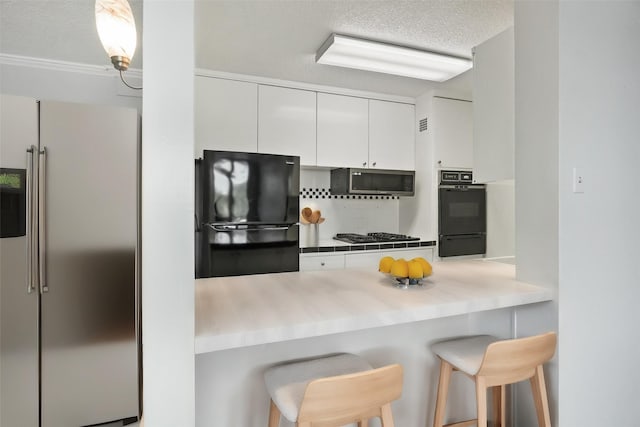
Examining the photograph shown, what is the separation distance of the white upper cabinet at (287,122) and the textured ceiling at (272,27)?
320 millimetres

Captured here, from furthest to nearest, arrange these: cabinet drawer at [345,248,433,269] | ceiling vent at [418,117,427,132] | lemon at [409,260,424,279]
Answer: ceiling vent at [418,117,427,132] → cabinet drawer at [345,248,433,269] → lemon at [409,260,424,279]

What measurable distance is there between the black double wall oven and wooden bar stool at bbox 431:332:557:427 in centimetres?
201

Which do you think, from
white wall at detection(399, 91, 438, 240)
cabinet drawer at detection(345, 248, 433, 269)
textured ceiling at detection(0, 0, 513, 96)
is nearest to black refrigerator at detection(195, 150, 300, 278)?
cabinet drawer at detection(345, 248, 433, 269)

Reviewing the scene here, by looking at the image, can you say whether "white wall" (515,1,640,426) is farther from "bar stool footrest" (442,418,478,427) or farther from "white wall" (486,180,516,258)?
"white wall" (486,180,516,258)

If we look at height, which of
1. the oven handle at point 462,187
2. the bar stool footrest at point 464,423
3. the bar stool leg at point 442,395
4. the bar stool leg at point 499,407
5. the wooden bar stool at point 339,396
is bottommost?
the bar stool footrest at point 464,423

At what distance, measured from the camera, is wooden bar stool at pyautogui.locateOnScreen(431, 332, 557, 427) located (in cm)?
107

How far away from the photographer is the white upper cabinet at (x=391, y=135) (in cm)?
331

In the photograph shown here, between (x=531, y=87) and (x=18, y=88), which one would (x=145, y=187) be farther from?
(x=18, y=88)

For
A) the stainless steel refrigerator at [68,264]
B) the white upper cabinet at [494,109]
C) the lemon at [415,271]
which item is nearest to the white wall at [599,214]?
the white upper cabinet at [494,109]

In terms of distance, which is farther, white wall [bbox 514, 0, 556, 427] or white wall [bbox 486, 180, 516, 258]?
white wall [bbox 486, 180, 516, 258]

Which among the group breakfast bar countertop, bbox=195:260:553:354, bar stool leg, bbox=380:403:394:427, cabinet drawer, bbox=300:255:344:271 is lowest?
bar stool leg, bbox=380:403:394:427

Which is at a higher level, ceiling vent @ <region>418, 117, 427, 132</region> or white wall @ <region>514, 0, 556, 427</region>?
ceiling vent @ <region>418, 117, 427, 132</region>

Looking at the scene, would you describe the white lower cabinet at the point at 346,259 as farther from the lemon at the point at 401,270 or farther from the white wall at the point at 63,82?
the white wall at the point at 63,82

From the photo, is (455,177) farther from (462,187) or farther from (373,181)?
(373,181)
